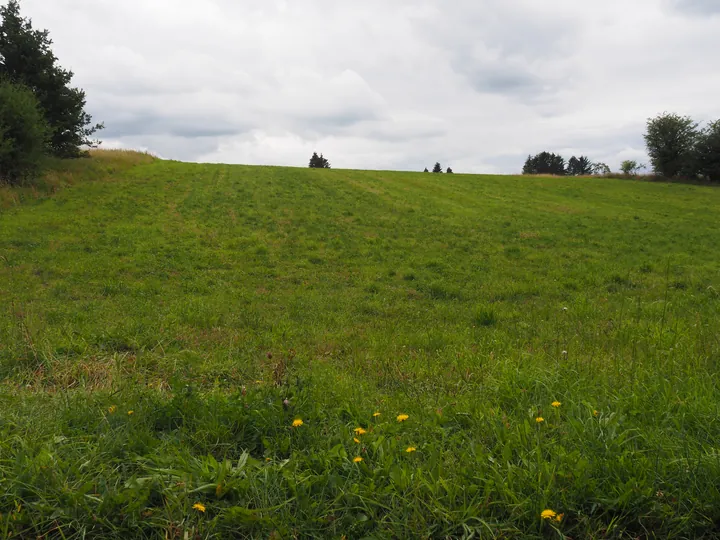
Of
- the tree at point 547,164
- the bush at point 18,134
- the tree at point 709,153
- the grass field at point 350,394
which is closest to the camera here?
the grass field at point 350,394

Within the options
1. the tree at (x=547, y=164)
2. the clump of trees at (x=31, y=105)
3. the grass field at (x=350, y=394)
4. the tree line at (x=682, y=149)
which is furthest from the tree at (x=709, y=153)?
the tree at (x=547, y=164)

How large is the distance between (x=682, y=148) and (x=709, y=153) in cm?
234

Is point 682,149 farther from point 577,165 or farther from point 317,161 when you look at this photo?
point 577,165

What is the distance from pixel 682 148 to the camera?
41.6 meters

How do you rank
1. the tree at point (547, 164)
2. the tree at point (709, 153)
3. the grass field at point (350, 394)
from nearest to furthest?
the grass field at point (350, 394)
the tree at point (709, 153)
the tree at point (547, 164)

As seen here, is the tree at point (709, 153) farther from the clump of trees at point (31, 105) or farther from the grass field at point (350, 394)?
the clump of trees at point (31, 105)

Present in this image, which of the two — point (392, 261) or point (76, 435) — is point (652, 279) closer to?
point (392, 261)

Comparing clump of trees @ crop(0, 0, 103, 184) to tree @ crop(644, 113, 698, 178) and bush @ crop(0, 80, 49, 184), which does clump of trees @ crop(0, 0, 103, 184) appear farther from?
tree @ crop(644, 113, 698, 178)

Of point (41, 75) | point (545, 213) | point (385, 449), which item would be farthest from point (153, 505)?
point (41, 75)

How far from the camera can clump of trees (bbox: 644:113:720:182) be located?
40000 millimetres

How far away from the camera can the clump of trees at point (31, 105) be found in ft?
62.6

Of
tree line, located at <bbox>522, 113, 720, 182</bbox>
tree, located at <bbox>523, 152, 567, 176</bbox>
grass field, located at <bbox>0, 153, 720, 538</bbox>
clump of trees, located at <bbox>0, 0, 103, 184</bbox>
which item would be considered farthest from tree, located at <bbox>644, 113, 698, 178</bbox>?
tree, located at <bbox>523, 152, 567, 176</bbox>

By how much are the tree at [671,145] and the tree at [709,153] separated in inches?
19.3

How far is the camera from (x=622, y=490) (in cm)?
233
